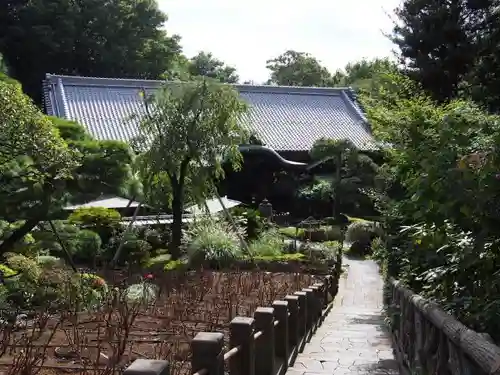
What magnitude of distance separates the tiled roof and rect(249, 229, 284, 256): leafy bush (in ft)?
28.3

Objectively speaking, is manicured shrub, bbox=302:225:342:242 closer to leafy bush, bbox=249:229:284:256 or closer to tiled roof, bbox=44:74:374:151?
leafy bush, bbox=249:229:284:256

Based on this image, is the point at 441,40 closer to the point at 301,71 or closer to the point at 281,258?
the point at 281,258

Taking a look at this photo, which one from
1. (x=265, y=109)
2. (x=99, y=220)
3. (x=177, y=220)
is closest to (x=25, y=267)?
(x=177, y=220)

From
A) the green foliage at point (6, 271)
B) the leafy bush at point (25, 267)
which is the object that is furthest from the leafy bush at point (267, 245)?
the leafy bush at point (25, 267)

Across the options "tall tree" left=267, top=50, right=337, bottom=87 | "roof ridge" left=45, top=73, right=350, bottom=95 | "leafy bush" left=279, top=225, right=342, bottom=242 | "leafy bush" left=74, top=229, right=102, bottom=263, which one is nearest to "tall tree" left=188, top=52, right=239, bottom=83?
"tall tree" left=267, top=50, right=337, bottom=87

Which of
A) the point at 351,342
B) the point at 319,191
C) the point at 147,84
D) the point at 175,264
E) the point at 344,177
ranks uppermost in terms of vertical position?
the point at 147,84

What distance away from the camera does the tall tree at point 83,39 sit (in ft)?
99.8

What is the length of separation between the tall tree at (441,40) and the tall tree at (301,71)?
29.5m

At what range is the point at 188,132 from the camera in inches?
534

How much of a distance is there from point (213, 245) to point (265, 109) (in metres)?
16.6

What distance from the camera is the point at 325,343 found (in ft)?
28.5

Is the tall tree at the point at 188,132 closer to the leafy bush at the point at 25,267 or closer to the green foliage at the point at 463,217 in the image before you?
the leafy bush at the point at 25,267

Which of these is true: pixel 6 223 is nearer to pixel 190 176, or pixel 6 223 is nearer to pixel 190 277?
pixel 190 277

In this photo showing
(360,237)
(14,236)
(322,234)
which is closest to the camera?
(14,236)
